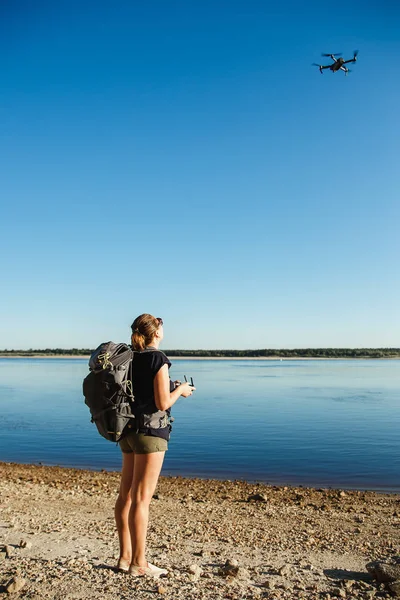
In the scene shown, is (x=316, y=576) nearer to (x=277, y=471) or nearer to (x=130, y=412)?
(x=130, y=412)

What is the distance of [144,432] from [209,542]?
2.41 metres

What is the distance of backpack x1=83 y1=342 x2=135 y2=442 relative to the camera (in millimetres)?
4285

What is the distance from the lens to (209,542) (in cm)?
612

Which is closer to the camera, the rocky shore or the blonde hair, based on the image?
the rocky shore

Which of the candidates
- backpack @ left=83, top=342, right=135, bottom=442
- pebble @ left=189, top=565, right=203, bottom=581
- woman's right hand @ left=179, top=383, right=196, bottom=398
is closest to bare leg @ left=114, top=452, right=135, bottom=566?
backpack @ left=83, top=342, right=135, bottom=442

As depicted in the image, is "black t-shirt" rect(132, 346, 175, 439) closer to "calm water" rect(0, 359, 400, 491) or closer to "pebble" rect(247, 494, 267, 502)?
"pebble" rect(247, 494, 267, 502)

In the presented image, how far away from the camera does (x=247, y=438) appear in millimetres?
16078

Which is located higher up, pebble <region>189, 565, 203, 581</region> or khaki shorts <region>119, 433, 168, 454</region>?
khaki shorts <region>119, 433, 168, 454</region>

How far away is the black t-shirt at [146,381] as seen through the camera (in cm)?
442

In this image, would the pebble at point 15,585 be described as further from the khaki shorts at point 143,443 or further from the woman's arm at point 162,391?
the woman's arm at point 162,391

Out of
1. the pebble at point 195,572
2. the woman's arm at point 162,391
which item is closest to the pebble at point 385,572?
the pebble at point 195,572

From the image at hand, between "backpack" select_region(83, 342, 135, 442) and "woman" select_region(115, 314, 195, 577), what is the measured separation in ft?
0.37

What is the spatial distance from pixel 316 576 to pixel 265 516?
2.55m

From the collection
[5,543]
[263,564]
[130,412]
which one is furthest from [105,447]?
[130,412]
